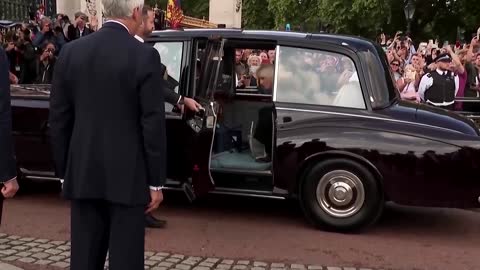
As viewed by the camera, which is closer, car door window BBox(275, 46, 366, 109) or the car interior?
car door window BBox(275, 46, 366, 109)

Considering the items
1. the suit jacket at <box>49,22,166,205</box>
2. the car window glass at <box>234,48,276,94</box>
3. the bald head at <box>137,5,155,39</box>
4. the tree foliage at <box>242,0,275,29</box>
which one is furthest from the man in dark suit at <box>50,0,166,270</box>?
the tree foliage at <box>242,0,275,29</box>

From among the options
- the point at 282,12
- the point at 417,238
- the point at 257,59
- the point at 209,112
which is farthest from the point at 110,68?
the point at 282,12

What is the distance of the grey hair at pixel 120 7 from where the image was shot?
3365mm

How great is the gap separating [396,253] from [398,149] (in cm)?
95

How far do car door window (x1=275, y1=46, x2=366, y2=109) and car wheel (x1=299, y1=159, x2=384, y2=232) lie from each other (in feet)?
2.16

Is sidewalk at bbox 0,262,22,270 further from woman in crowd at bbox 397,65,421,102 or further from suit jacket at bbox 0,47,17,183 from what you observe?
woman in crowd at bbox 397,65,421,102

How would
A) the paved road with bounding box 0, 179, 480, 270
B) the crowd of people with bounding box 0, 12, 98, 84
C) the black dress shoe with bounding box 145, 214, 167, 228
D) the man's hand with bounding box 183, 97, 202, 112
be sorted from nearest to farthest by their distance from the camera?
the paved road with bounding box 0, 179, 480, 270
the man's hand with bounding box 183, 97, 202, 112
the black dress shoe with bounding box 145, 214, 167, 228
the crowd of people with bounding box 0, 12, 98, 84

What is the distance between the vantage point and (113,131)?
333cm

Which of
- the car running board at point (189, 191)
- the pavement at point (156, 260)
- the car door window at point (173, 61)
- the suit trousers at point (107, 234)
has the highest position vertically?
the car door window at point (173, 61)

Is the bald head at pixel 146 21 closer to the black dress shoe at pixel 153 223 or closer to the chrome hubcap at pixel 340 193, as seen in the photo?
the black dress shoe at pixel 153 223

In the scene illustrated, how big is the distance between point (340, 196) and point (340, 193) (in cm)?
3

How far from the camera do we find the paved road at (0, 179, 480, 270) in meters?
5.52

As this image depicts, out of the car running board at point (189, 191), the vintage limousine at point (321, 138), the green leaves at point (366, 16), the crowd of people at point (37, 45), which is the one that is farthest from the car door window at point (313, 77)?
the green leaves at point (366, 16)

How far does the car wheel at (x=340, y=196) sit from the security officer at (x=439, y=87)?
407 centimetres
